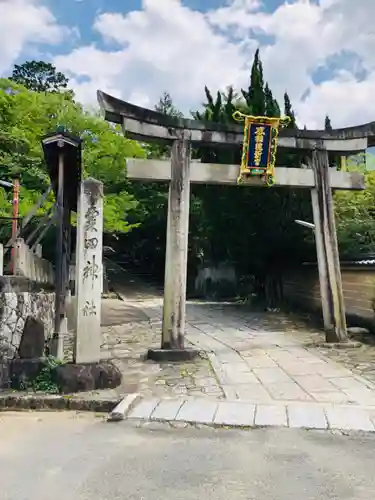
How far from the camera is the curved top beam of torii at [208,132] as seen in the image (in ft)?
30.3

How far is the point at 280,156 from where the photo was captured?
49.1ft

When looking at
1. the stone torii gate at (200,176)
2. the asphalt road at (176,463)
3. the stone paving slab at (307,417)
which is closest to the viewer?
the asphalt road at (176,463)

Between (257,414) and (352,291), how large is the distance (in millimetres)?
8239

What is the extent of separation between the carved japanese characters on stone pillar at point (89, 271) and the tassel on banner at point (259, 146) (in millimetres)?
4107

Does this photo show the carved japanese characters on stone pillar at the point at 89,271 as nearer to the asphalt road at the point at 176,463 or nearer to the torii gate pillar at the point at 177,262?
the asphalt road at the point at 176,463

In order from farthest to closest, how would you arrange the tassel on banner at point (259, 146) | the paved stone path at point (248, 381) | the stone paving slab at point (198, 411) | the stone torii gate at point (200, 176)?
the tassel on banner at point (259, 146)
the stone torii gate at point (200, 176)
the paved stone path at point (248, 381)
the stone paving slab at point (198, 411)

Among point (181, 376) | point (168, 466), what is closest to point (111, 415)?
point (168, 466)

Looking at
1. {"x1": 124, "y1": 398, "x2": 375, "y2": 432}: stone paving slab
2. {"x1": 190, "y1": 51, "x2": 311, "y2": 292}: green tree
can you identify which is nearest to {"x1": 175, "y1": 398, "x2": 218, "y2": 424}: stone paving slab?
{"x1": 124, "y1": 398, "x2": 375, "y2": 432}: stone paving slab

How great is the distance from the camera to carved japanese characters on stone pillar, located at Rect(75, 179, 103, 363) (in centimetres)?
670

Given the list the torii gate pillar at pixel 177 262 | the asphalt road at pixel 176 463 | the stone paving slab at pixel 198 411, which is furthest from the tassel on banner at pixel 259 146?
the asphalt road at pixel 176 463

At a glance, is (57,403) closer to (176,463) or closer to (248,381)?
(176,463)

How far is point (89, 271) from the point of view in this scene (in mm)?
6922

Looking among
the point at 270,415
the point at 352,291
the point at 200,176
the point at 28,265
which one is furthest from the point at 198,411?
the point at 352,291

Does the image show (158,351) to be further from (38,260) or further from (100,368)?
(38,260)
